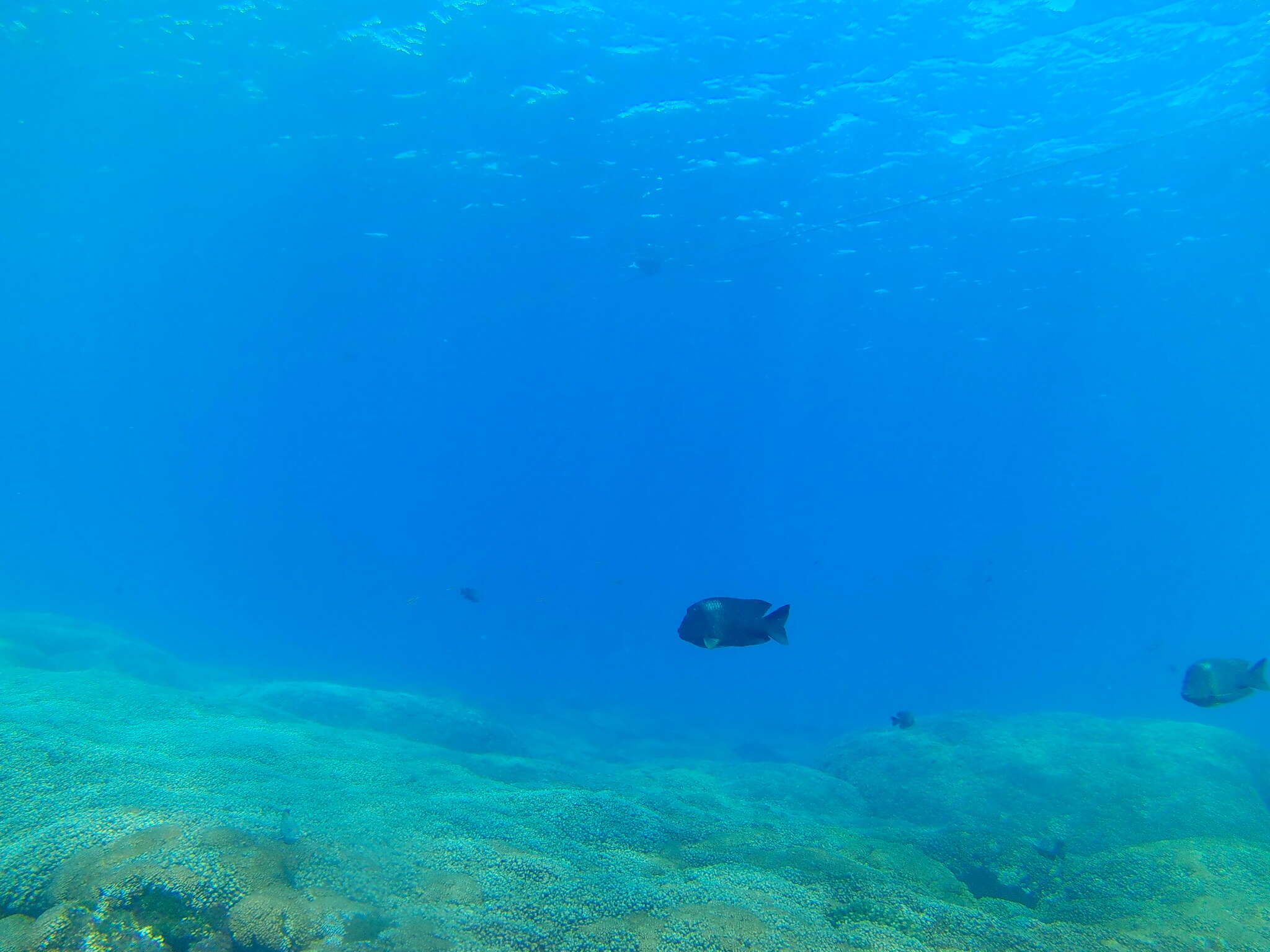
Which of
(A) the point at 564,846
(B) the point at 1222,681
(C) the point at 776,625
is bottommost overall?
(A) the point at 564,846

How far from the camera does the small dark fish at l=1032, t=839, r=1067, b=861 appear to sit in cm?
587

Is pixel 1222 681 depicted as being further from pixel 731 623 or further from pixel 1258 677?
pixel 731 623

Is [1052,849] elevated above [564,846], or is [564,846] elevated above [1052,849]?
[564,846]

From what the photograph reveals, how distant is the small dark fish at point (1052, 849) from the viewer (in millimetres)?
5867

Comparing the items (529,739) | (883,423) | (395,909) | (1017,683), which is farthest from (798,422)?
(395,909)

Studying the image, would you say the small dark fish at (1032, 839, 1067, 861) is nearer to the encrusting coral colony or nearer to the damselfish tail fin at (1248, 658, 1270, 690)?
the encrusting coral colony

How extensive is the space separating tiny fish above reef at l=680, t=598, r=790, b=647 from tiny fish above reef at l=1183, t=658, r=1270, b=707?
425 cm

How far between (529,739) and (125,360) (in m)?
61.7

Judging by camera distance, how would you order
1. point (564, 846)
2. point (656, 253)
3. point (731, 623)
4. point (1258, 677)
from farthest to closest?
point (656, 253) < point (1258, 677) < point (564, 846) < point (731, 623)

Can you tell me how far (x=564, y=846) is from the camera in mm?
4961

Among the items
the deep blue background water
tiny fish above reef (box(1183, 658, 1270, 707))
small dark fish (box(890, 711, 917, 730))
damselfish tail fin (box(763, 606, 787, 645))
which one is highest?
the deep blue background water

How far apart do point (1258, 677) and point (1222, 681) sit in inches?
9.7

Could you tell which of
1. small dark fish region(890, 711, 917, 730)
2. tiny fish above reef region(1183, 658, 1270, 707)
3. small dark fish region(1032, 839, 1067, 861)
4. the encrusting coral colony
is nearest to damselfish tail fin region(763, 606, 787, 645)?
the encrusting coral colony

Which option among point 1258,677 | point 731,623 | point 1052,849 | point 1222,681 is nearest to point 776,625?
point 731,623
